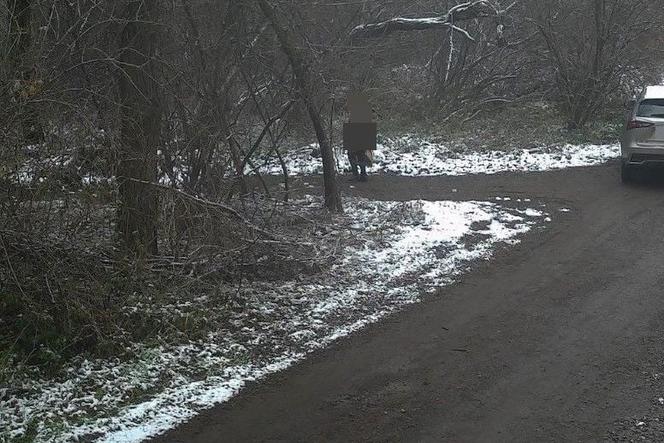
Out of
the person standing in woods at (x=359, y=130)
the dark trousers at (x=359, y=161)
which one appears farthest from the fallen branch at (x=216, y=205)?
the dark trousers at (x=359, y=161)

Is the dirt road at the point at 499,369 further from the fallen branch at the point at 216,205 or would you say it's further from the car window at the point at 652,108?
the car window at the point at 652,108

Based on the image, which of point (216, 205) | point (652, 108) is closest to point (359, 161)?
point (652, 108)

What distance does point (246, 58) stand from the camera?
11.4 metres

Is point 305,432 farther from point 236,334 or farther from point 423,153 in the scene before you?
point 423,153

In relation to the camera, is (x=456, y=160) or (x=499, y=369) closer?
(x=499, y=369)

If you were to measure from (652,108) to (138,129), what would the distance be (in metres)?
9.52

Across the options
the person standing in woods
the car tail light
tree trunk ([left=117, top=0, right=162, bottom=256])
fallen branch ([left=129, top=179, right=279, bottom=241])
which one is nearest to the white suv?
the car tail light

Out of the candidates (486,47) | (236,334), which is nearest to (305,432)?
(236,334)

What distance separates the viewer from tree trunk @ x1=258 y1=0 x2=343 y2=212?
35.8 ft

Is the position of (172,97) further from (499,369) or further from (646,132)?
(646,132)

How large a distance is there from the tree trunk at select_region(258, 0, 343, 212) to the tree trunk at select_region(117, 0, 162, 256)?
328 centimetres

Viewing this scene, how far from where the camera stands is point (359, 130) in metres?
14.8

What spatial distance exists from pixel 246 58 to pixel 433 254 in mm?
4426

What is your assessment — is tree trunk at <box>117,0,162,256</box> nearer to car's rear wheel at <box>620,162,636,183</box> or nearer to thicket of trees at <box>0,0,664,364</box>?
thicket of trees at <box>0,0,664,364</box>
